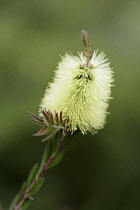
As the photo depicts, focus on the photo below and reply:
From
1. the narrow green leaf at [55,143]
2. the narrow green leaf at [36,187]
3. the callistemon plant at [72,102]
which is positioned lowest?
the narrow green leaf at [36,187]

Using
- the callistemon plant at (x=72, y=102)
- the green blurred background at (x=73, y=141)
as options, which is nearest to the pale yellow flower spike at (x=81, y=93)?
the callistemon plant at (x=72, y=102)

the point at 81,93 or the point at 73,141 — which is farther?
the point at 73,141

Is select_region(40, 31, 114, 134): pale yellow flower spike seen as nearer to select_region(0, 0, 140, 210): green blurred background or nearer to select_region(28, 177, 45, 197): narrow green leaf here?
select_region(28, 177, 45, 197): narrow green leaf

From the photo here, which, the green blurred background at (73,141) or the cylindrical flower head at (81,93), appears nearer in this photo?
the cylindrical flower head at (81,93)

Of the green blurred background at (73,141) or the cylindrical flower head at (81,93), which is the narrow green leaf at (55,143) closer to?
the cylindrical flower head at (81,93)

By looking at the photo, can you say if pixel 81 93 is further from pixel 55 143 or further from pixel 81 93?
pixel 55 143

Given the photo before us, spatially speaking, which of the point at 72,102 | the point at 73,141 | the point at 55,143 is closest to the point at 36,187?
the point at 55,143
